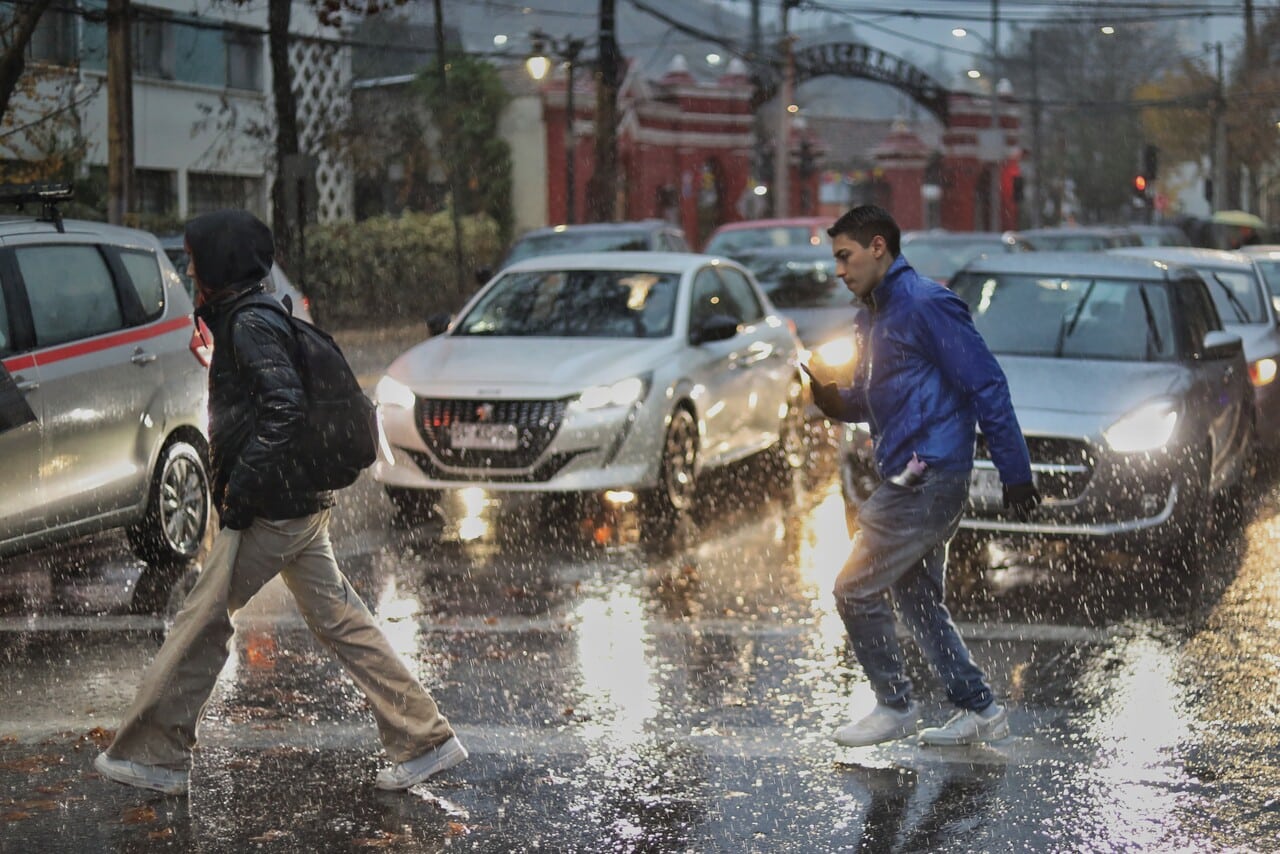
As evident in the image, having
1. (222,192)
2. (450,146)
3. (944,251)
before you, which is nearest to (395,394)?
(944,251)

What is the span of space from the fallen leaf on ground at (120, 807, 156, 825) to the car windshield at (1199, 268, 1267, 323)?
10.3m

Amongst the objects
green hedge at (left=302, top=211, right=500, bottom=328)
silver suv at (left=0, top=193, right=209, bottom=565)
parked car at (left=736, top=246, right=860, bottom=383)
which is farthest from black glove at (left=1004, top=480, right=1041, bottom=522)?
green hedge at (left=302, top=211, right=500, bottom=328)

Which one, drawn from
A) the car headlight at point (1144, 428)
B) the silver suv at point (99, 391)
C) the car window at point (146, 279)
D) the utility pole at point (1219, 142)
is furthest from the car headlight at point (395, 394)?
the utility pole at point (1219, 142)

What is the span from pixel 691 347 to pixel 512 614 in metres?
3.66

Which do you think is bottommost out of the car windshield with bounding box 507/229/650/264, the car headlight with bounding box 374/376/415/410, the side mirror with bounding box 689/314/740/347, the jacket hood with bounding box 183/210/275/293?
the car headlight with bounding box 374/376/415/410

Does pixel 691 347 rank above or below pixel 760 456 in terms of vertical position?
above

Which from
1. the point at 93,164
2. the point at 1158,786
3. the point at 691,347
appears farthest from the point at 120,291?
the point at 93,164

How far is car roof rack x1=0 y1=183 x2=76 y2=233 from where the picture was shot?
8.73 m

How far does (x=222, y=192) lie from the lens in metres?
37.7

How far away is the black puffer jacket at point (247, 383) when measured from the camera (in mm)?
5227

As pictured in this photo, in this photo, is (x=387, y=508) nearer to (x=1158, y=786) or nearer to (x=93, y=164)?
(x=1158, y=786)

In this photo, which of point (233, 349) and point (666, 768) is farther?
point (666, 768)

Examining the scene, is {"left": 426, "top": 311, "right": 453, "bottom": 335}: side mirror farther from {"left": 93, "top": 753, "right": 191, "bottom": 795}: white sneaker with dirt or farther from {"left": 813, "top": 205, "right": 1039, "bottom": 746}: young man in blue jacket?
{"left": 93, "top": 753, "right": 191, "bottom": 795}: white sneaker with dirt

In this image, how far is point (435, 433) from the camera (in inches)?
424
